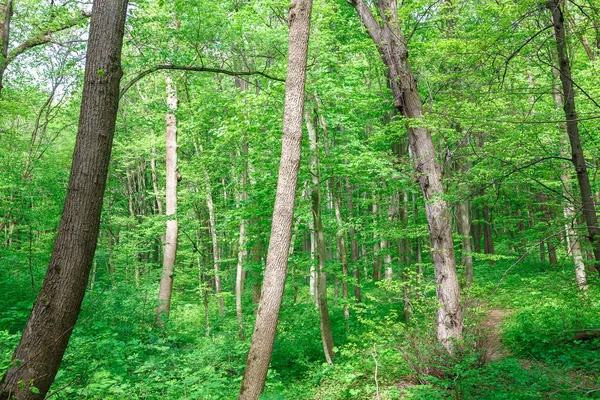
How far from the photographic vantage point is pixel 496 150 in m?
6.73

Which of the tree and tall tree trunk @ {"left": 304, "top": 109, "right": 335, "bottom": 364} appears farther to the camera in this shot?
tall tree trunk @ {"left": 304, "top": 109, "right": 335, "bottom": 364}

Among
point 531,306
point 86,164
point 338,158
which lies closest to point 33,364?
point 86,164

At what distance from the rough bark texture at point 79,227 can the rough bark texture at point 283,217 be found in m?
1.95

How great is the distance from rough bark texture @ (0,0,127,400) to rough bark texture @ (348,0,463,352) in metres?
4.97

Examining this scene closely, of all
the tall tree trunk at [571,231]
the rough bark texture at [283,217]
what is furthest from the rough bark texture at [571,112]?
the rough bark texture at [283,217]

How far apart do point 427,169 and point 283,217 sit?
11.8 feet

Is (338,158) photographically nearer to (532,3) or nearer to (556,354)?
(532,3)

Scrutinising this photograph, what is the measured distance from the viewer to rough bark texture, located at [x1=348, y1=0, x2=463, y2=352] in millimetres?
6824

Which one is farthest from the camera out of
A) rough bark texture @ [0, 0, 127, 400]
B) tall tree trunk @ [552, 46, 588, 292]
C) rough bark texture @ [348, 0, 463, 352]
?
rough bark texture @ [348, 0, 463, 352]

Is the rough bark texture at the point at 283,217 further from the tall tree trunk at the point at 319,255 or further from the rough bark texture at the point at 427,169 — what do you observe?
the tall tree trunk at the point at 319,255

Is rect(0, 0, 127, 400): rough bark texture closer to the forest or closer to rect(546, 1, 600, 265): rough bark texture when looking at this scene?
the forest

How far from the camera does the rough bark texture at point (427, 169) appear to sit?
6.82 meters

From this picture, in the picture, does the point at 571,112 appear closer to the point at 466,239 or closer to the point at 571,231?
the point at 571,231

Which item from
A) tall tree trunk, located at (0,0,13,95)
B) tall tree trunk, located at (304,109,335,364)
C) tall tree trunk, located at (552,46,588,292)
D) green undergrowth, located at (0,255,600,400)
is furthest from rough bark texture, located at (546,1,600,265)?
tall tree trunk, located at (0,0,13,95)
